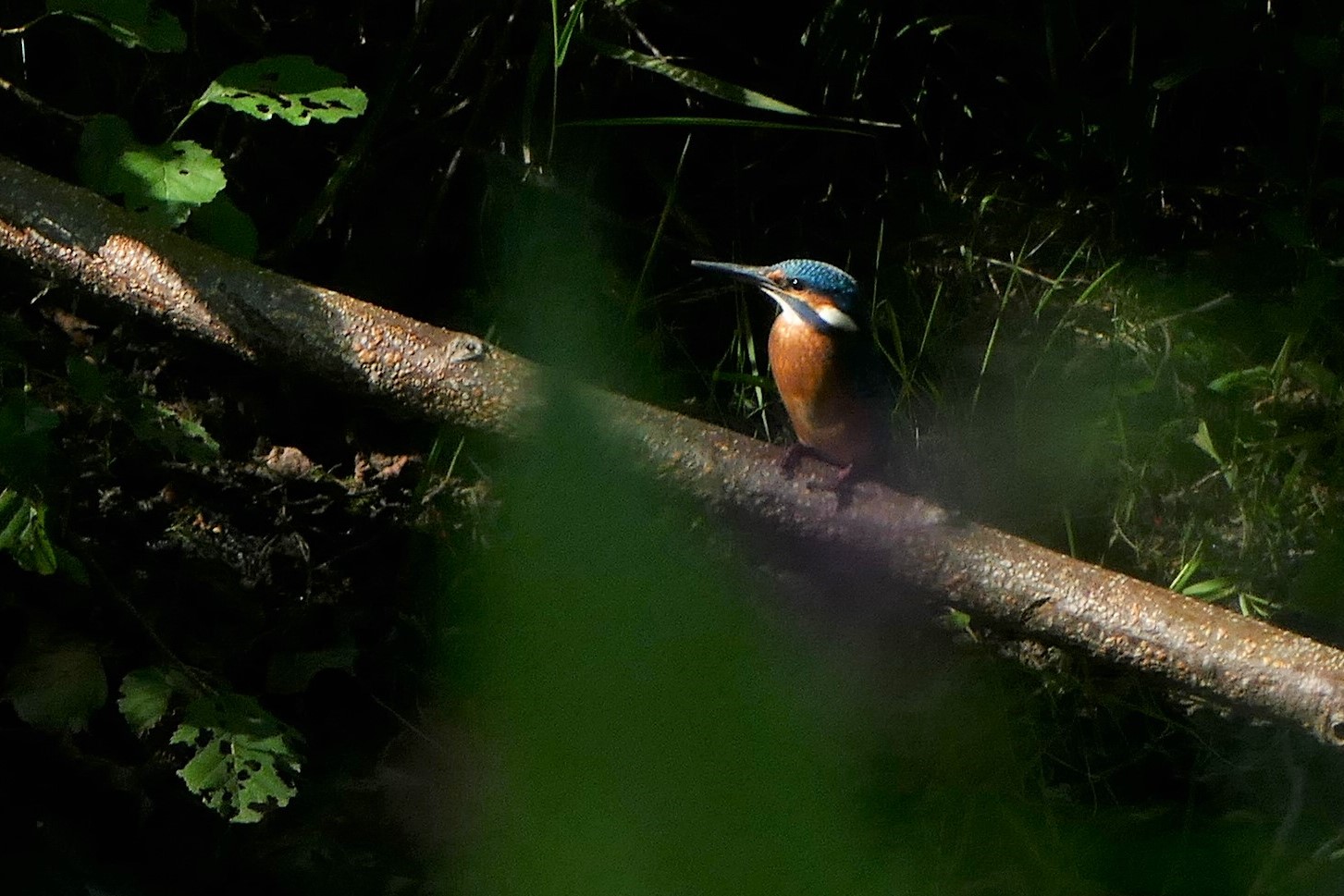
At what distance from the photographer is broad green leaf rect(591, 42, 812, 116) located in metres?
2.68

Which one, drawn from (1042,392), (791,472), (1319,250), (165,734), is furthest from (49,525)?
(1319,250)

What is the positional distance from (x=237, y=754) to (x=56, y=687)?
501 mm

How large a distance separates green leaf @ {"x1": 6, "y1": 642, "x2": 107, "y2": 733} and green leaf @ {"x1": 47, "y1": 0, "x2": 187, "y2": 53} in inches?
43.3

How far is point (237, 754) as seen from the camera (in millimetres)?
2199

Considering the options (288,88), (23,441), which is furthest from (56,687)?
(288,88)

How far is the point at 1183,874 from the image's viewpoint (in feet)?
9.04

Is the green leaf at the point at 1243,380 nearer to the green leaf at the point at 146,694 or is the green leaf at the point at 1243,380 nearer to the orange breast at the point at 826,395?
the orange breast at the point at 826,395

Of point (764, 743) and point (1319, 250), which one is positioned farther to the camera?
point (1319, 250)

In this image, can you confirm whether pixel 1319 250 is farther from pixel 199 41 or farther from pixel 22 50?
pixel 22 50

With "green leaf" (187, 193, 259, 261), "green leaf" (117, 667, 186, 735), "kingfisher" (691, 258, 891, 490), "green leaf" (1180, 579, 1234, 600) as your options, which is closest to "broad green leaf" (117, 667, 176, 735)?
"green leaf" (117, 667, 186, 735)

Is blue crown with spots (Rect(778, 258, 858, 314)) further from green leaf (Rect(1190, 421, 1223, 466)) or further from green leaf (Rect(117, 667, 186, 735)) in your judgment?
green leaf (Rect(117, 667, 186, 735))

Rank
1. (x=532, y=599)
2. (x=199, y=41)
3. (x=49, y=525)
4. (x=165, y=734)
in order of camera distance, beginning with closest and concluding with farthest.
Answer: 1. (x=532, y=599)
2. (x=49, y=525)
3. (x=165, y=734)
4. (x=199, y=41)

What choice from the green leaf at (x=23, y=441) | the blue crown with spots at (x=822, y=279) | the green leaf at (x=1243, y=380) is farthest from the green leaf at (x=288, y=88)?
the green leaf at (x=1243, y=380)

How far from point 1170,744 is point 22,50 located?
107 inches
